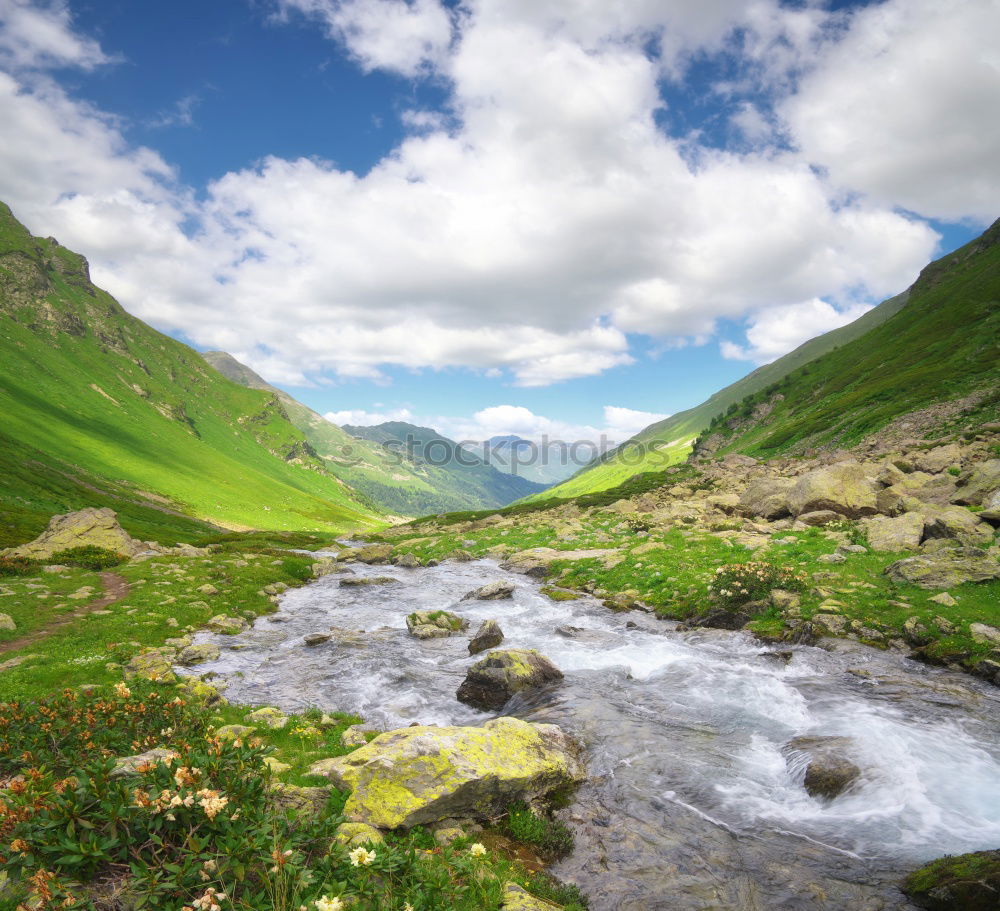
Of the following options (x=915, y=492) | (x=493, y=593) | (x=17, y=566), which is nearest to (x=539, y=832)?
(x=493, y=593)

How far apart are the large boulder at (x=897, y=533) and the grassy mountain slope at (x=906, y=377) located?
37.5 metres

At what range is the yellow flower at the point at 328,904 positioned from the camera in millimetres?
5375

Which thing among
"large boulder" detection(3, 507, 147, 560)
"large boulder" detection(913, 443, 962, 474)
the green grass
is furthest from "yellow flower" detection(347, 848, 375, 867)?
"large boulder" detection(3, 507, 147, 560)

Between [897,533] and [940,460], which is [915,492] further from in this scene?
[897,533]

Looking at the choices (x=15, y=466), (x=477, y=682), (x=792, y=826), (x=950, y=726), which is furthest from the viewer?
(x=15, y=466)

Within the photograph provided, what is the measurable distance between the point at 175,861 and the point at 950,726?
19497 millimetres

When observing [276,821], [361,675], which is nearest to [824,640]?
[361,675]

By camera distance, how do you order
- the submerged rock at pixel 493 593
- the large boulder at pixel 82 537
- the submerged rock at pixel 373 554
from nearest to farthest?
the submerged rock at pixel 493 593 < the large boulder at pixel 82 537 < the submerged rock at pixel 373 554

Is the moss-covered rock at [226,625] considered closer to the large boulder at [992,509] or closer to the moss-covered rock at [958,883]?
the moss-covered rock at [958,883]

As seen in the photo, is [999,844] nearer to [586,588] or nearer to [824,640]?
[824,640]

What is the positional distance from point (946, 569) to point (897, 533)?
5.78m

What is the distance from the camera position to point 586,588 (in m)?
34.9

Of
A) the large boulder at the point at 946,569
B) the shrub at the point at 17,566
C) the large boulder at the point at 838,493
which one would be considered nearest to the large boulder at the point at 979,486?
the large boulder at the point at 838,493

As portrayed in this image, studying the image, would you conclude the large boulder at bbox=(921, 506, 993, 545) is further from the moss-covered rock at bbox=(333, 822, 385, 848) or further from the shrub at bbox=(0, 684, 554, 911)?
the moss-covered rock at bbox=(333, 822, 385, 848)
